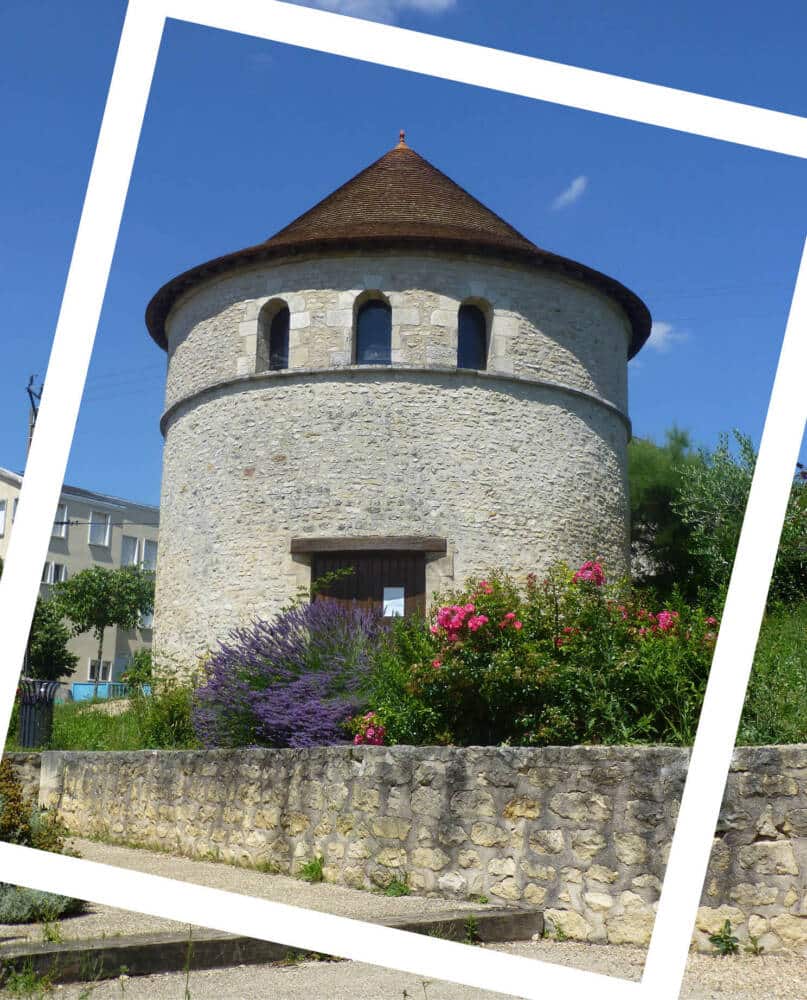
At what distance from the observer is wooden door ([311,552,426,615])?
15.8m

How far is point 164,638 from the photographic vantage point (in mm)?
17453

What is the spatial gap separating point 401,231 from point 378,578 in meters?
5.53

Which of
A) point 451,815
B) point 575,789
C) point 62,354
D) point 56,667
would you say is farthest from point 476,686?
point 56,667

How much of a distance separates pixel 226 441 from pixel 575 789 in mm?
11757

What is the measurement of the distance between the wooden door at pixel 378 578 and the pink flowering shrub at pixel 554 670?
6.79 m

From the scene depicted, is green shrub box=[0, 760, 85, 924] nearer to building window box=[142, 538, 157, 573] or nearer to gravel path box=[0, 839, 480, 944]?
gravel path box=[0, 839, 480, 944]

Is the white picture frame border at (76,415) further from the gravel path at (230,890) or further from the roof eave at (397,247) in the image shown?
the roof eave at (397,247)

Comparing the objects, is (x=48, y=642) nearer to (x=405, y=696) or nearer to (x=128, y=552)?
(x=128, y=552)

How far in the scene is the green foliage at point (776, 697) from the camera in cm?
634

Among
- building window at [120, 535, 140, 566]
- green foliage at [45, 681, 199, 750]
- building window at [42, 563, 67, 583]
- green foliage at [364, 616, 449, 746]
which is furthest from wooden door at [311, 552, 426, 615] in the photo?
building window at [42, 563, 67, 583]

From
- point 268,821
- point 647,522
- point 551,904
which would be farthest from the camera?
point 647,522

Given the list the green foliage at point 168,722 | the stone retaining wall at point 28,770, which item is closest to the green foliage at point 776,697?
the green foliage at point 168,722

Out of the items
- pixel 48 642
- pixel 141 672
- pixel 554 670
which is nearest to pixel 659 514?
pixel 141 672

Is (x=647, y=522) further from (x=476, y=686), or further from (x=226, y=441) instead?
(x=476, y=686)
